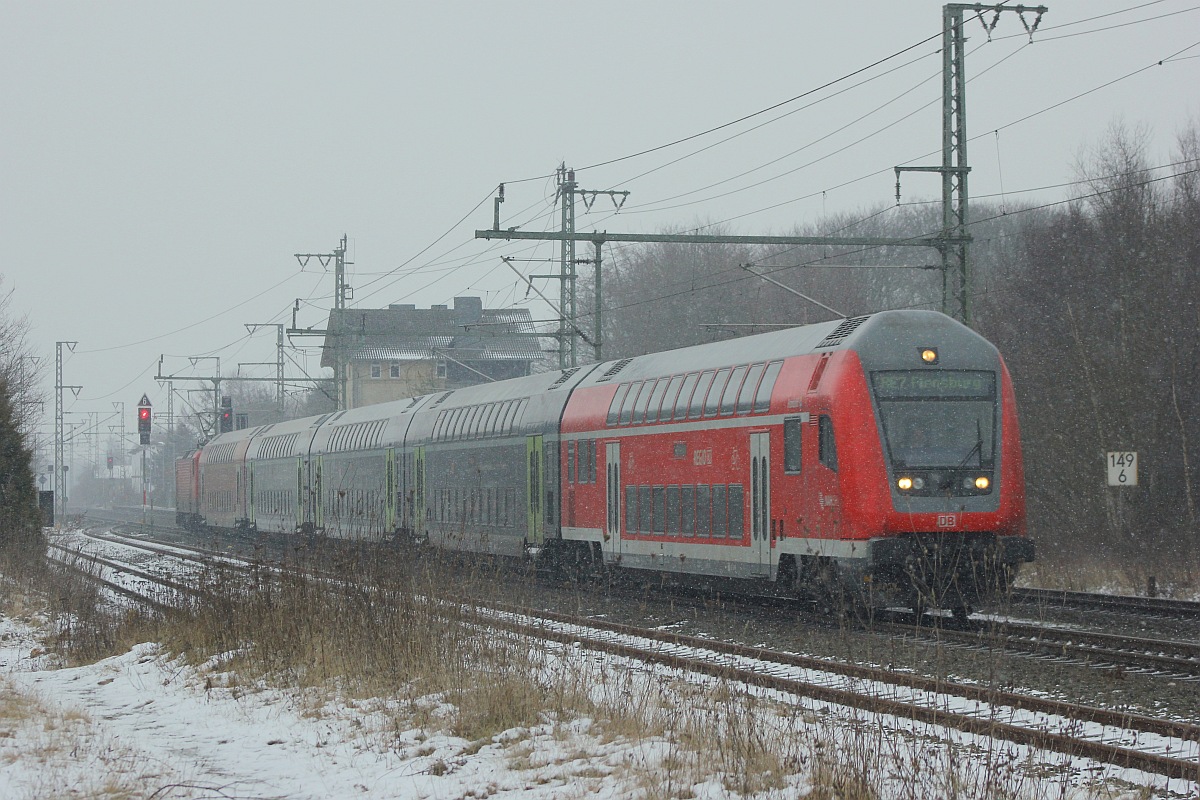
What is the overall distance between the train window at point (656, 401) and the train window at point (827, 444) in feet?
14.6

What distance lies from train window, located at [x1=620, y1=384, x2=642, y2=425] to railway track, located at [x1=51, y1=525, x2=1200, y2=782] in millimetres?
5908

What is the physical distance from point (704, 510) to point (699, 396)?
1452mm

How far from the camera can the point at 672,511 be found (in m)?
19.3

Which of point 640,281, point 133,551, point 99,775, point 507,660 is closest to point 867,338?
point 507,660

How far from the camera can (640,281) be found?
2763 inches

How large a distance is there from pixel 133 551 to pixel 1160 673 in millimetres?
34463

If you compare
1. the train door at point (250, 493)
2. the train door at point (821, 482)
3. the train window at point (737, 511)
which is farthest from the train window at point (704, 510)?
the train door at point (250, 493)

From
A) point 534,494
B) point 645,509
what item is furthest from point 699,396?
point 534,494

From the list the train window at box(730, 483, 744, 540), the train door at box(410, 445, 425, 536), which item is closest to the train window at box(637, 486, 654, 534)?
the train window at box(730, 483, 744, 540)

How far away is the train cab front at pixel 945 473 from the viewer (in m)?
15.2

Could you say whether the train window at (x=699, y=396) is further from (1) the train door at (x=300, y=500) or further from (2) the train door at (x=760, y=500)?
(1) the train door at (x=300, y=500)

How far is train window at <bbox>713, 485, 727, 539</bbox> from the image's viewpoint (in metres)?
17.9

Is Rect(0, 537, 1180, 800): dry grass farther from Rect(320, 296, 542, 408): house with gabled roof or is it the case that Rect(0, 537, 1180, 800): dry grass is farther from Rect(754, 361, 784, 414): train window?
Rect(320, 296, 542, 408): house with gabled roof

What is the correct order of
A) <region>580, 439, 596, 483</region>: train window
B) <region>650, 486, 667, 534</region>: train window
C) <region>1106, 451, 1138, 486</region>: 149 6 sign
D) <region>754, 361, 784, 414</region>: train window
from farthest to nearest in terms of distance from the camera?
<region>580, 439, 596, 483</region>: train window < <region>1106, 451, 1138, 486</region>: 149 6 sign < <region>650, 486, 667, 534</region>: train window < <region>754, 361, 784, 414</region>: train window
